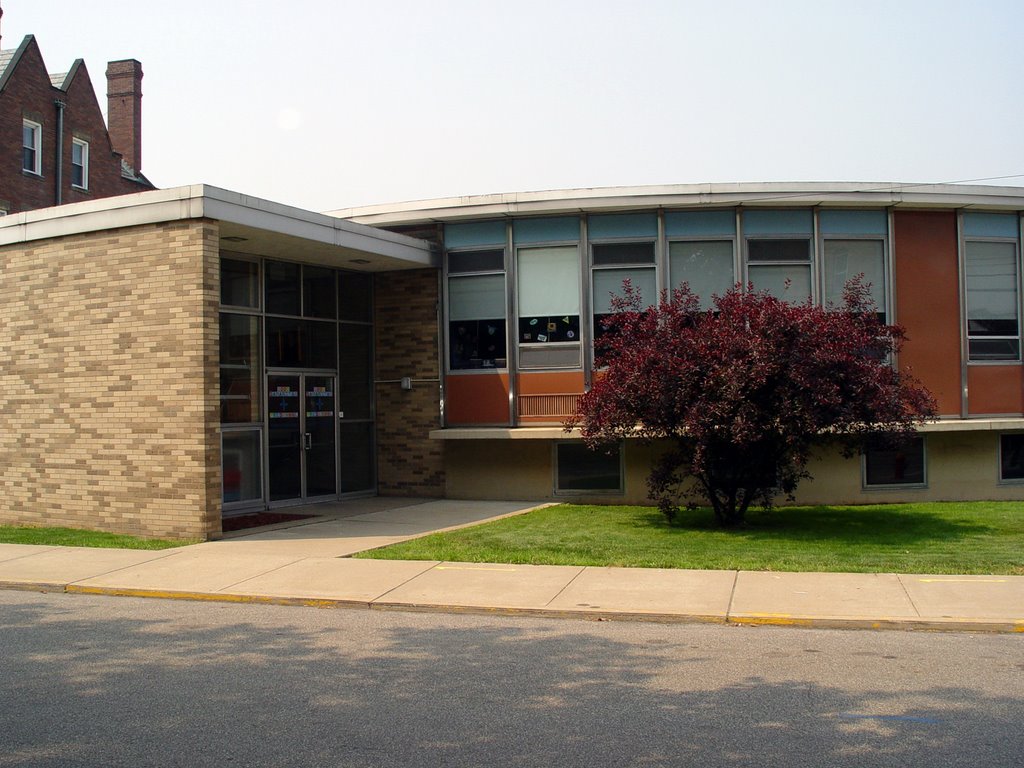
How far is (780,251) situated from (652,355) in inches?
200

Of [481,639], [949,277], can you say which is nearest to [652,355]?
[481,639]

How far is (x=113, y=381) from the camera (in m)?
13.8

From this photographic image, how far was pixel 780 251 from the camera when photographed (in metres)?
16.7

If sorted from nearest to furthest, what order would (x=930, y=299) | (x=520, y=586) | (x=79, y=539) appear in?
(x=520, y=586), (x=79, y=539), (x=930, y=299)

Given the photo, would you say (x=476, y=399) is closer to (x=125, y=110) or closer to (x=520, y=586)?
(x=520, y=586)

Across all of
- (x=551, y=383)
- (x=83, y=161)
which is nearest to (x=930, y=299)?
(x=551, y=383)

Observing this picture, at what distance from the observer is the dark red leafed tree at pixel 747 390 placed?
12.2m

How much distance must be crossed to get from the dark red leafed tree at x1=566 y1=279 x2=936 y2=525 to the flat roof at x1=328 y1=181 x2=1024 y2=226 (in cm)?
320

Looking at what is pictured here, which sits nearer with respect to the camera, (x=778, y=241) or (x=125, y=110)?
(x=778, y=241)

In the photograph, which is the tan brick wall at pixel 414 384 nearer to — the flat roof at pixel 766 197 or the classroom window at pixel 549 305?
the classroom window at pixel 549 305

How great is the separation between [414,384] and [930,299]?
9171 millimetres

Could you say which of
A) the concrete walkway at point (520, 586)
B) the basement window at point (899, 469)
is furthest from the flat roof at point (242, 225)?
the basement window at point (899, 469)

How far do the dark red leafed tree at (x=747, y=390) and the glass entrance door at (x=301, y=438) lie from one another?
573 centimetres

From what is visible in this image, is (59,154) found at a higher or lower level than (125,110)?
lower
